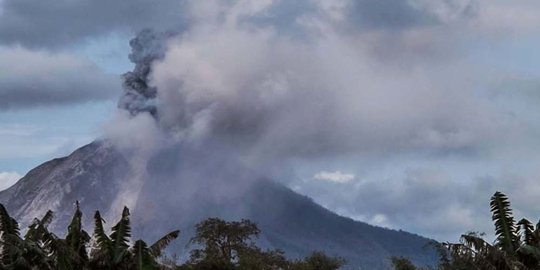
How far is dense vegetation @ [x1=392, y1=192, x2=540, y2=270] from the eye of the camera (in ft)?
91.0

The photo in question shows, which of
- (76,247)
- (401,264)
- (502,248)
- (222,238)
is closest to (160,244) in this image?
(76,247)

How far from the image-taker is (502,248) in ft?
95.9

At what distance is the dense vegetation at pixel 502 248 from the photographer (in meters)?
27.7

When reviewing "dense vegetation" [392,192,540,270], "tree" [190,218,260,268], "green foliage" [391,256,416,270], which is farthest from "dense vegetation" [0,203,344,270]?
"tree" [190,218,260,268]

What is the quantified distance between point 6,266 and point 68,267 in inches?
96.3

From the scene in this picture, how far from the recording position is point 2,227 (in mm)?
26234

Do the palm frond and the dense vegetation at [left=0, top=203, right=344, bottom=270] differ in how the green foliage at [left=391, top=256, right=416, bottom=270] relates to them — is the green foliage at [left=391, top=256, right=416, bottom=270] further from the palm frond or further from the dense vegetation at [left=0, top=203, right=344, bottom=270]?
the palm frond

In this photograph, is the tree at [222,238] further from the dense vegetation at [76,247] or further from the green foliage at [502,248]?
the green foliage at [502,248]

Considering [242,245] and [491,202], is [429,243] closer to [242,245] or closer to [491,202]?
[491,202]

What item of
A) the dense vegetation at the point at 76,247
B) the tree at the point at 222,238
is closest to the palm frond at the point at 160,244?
the dense vegetation at the point at 76,247

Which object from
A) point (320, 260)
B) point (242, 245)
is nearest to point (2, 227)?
point (242, 245)

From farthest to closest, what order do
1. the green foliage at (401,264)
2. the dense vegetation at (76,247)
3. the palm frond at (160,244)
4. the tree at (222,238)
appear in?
the tree at (222,238), the green foliage at (401,264), the palm frond at (160,244), the dense vegetation at (76,247)

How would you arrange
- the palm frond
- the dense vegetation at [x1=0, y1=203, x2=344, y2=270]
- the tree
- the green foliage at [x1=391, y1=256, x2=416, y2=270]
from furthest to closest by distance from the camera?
the tree
the green foliage at [x1=391, y1=256, x2=416, y2=270]
the palm frond
the dense vegetation at [x1=0, y1=203, x2=344, y2=270]

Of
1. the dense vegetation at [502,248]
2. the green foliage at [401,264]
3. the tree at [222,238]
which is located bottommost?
the dense vegetation at [502,248]
